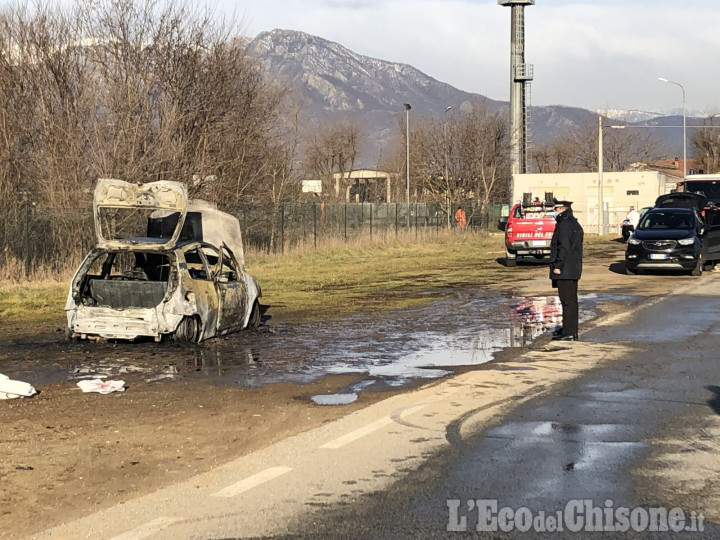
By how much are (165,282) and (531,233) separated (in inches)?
716

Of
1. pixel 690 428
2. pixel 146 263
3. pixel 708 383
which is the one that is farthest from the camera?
pixel 146 263

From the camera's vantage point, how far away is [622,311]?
1764 centimetres

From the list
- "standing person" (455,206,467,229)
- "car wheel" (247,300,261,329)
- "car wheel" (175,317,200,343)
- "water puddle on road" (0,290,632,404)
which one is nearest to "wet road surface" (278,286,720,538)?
"water puddle on road" (0,290,632,404)

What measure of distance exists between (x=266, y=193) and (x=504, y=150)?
37368 mm

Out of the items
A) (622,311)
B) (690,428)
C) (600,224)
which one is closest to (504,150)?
(600,224)

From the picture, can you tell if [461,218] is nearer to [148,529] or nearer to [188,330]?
[188,330]

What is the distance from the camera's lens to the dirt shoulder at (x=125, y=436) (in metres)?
6.53

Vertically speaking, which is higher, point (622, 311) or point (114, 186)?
point (114, 186)

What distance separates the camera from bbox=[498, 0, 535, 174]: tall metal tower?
247ft

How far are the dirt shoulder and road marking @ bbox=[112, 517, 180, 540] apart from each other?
23.7 inches

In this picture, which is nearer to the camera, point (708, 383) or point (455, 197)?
point (708, 383)

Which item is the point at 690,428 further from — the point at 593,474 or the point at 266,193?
the point at 266,193

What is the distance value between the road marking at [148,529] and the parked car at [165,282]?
7.41 m

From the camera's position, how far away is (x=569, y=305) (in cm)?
1369
